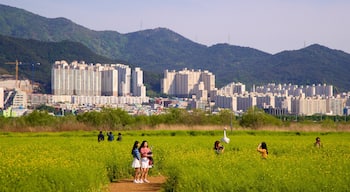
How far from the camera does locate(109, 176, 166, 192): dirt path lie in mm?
18502

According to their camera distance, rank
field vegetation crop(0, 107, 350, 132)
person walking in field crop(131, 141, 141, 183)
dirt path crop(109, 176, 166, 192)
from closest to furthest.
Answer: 1. dirt path crop(109, 176, 166, 192)
2. person walking in field crop(131, 141, 141, 183)
3. field vegetation crop(0, 107, 350, 132)

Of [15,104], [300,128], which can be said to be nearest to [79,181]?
[300,128]

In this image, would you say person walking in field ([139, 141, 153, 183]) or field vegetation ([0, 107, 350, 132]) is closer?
person walking in field ([139, 141, 153, 183])

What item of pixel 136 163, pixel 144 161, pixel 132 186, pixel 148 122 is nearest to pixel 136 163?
pixel 136 163

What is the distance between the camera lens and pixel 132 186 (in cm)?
1939

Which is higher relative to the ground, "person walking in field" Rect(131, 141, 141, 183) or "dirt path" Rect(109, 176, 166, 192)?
"person walking in field" Rect(131, 141, 141, 183)

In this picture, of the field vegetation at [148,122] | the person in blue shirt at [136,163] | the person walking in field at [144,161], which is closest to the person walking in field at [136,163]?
the person in blue shirt at [136,163]

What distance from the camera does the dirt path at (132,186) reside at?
1850 centimetres

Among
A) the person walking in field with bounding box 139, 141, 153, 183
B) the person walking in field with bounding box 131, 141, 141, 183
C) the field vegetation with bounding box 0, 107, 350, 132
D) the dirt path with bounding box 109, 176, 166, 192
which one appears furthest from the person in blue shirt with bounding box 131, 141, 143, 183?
the field vegetation with bounding box 0, 107, 350, 132

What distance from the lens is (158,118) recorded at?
233ft

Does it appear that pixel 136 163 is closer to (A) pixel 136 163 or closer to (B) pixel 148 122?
(A) pixel 136 163

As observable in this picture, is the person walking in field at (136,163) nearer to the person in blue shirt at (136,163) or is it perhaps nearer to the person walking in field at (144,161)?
the person in blue shirt at (136,163)

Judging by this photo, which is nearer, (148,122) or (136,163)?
(136,163)

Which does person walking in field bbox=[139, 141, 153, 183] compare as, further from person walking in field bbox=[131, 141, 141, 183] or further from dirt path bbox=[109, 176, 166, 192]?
dirt path bbox=[109, 176, 166, 192]
